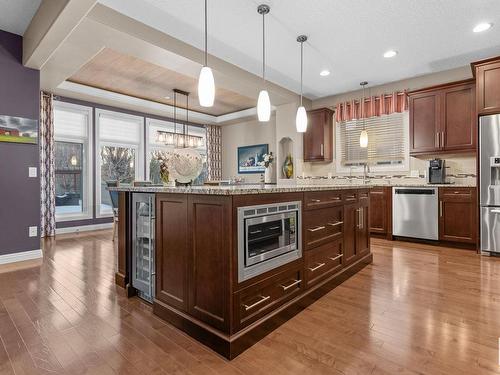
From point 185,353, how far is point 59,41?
11.2ft

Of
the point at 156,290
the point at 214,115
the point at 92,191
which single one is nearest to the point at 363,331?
the point at 156,290

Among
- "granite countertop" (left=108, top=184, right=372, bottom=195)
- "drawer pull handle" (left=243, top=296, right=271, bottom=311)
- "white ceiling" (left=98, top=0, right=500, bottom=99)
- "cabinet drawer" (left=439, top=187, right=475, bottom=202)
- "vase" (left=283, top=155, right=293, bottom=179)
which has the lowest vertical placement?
"drawer pull handle" (left=243, top=296, right=271, bottom=311)

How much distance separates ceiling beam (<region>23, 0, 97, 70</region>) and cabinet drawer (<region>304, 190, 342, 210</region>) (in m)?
2.47

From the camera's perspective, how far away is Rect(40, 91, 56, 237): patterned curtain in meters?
5.11

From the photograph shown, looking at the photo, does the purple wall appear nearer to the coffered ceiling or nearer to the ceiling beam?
the ceiling beam

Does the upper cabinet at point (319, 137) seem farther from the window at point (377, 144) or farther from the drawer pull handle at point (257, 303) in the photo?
the drawer pull handle at point (257, 303)

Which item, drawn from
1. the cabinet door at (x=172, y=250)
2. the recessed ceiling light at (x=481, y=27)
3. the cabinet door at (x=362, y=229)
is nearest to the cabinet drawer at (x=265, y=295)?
the cabinet door at (x=172, y=250)

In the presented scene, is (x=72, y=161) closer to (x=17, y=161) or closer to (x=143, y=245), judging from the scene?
(x=17, y=161)

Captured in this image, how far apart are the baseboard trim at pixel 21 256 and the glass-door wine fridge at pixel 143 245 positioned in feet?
7.35

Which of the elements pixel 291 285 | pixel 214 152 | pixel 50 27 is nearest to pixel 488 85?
pixel 291 285

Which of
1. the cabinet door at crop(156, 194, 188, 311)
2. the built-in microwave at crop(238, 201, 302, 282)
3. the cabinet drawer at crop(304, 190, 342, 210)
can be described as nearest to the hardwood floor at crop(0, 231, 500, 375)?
the cabinet door at crop(156, 194, 188, 311)

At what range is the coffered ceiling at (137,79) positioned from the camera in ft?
14.0

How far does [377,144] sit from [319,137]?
111cm

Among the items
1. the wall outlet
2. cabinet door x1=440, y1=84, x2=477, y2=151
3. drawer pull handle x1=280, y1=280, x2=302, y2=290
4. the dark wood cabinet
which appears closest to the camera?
drawer pull handle x1=280, y1=280, x2=302, y2=290
